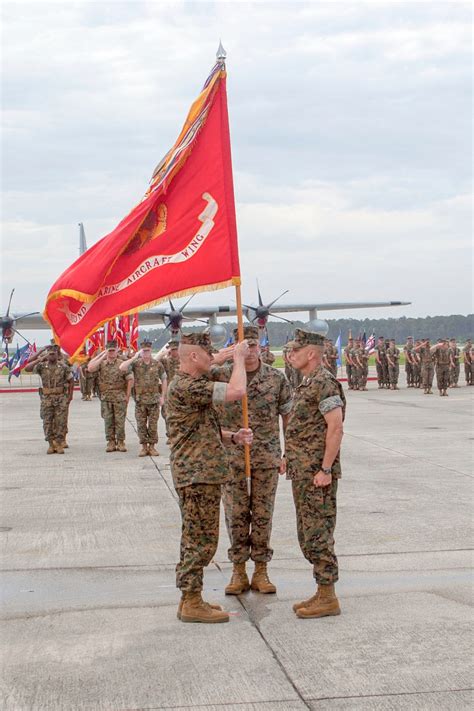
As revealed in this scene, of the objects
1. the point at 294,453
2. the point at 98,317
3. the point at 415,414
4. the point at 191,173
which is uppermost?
the point at 191,173

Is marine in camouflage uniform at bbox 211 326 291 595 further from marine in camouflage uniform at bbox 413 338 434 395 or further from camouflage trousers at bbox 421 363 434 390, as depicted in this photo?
camouflage trousers at bbox 421 363 434 390

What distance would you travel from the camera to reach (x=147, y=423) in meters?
13.4

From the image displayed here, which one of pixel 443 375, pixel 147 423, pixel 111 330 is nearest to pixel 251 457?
pixel 147 423

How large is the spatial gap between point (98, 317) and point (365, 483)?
15.9 ft

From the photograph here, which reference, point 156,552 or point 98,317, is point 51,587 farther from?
point 98,317

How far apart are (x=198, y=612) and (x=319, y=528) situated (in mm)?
859

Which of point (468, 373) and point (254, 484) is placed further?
point (468, 373)

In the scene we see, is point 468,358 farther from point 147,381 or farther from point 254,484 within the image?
point 254,484

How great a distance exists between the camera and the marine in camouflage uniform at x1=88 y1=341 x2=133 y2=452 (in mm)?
13891

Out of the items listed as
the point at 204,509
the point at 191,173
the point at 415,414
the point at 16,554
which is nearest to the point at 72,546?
the point at 16,554

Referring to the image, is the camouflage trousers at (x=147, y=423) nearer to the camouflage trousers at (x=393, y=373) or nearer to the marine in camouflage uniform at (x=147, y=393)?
the marine in camouflage uniform at (x=147, y=393)

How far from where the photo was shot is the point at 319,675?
4219 mm

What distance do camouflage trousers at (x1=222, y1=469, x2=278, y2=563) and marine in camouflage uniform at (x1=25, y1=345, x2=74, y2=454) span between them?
8439 mm

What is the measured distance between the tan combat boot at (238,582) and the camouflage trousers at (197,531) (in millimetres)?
598
